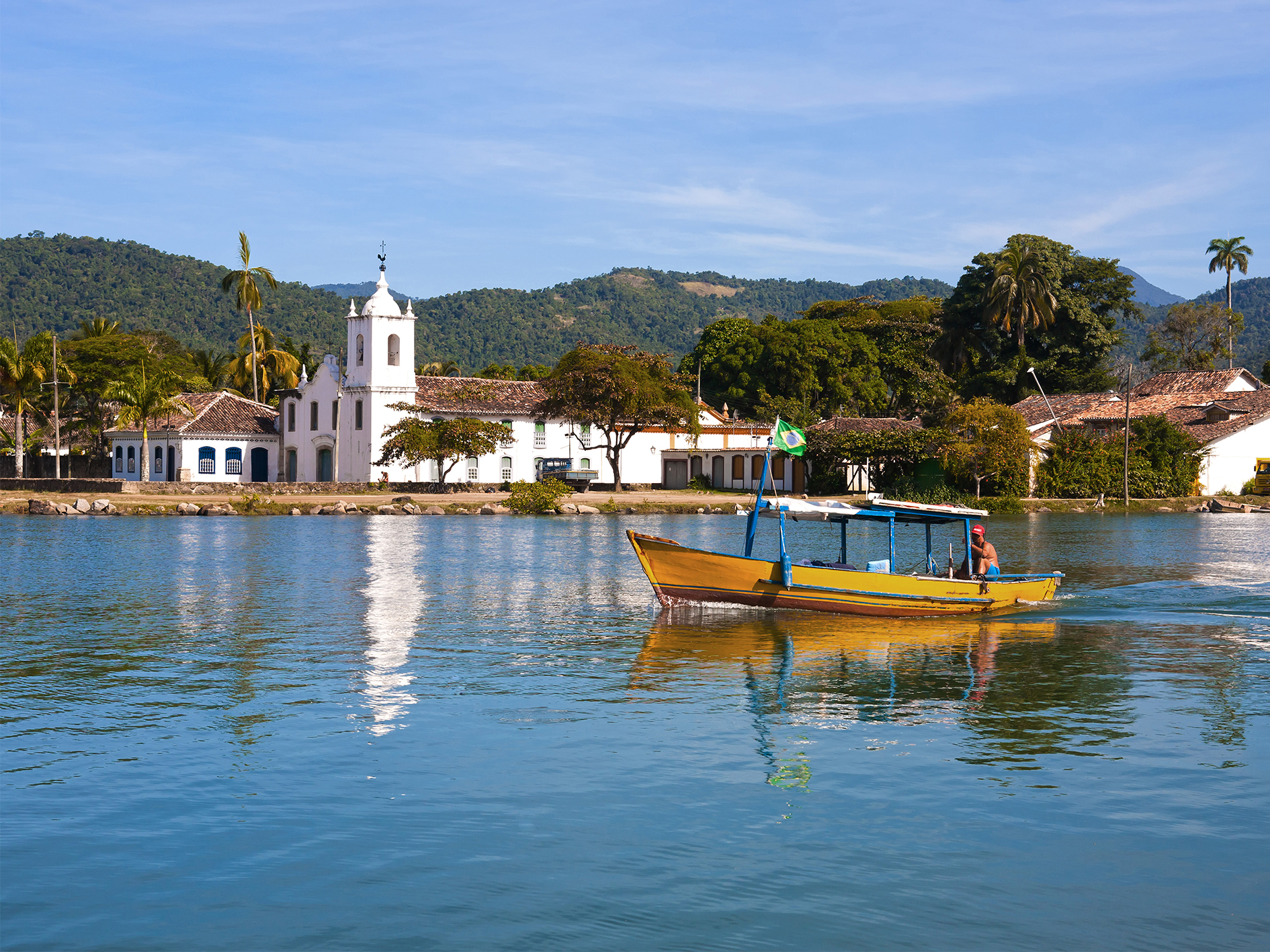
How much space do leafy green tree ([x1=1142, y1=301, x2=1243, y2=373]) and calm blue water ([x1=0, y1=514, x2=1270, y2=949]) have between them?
86.2 m

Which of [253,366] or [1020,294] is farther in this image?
[253,366]

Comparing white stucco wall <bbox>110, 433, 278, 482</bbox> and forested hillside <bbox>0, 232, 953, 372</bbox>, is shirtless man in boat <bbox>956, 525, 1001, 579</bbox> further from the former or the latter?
forested hillside <bbox>0, 232, 953, 372</bbox>

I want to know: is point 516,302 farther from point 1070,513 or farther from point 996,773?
point 996,773

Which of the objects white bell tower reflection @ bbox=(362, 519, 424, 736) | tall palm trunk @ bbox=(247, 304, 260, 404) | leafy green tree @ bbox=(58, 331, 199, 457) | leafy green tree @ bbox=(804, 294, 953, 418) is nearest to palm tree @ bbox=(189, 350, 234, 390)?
tall palm trunk @ bbox=(247, 304, 260, 404)

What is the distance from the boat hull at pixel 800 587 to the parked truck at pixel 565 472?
1972 inches

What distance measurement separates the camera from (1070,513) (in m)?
64.2

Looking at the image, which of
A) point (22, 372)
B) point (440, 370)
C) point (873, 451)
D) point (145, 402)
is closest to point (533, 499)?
point (873, 451)

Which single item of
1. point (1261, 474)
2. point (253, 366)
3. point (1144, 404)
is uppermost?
point (253, 366)

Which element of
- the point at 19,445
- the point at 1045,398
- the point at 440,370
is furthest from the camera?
the point at 440,370

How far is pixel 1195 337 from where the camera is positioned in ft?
344

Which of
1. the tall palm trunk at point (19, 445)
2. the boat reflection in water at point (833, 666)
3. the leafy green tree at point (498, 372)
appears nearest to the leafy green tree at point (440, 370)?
the leafy green tree at point (498, 372)

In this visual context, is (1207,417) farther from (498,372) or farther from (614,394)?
(498,372)

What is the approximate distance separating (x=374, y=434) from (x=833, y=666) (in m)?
54.4

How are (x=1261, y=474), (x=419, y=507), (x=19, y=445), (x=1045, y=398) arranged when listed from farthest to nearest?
(x=1045, y=398)
(x=1261, y=474)
(x=19, y=445)
(x=419, y=507)
